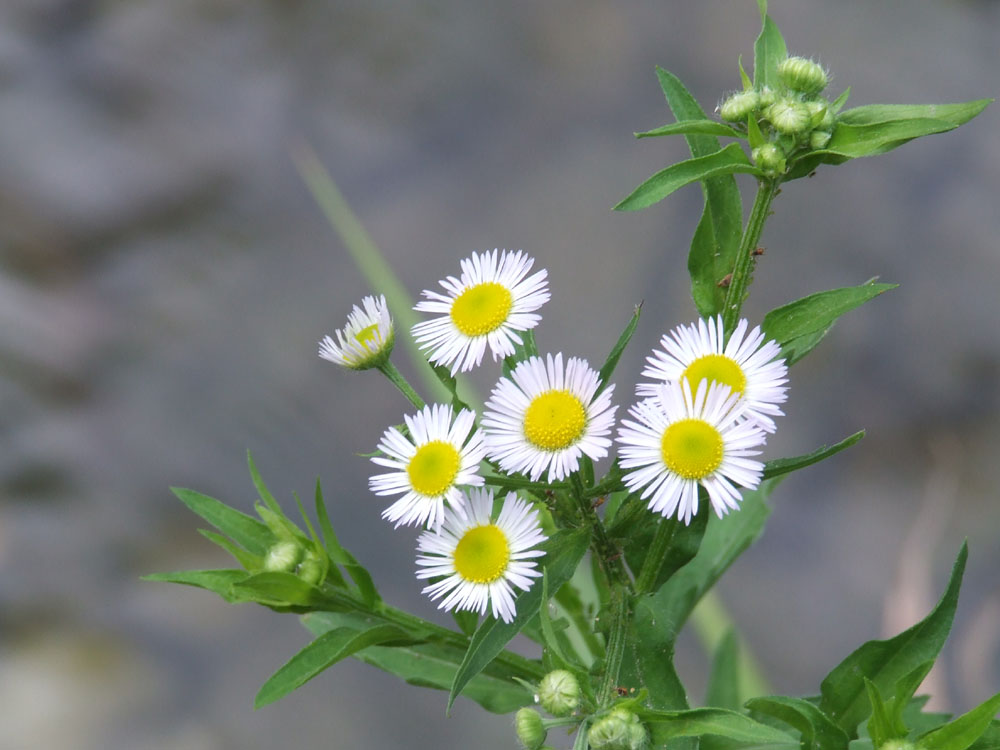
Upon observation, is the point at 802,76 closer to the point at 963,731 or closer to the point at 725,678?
the point at 963,731

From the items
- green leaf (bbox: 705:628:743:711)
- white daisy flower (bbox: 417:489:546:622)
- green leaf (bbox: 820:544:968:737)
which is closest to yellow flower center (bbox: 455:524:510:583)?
white daisy flower (bbox: 417:489:546:622)

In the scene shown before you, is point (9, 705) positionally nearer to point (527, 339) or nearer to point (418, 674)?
point (418, 674)

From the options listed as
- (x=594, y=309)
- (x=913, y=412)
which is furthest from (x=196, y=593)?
(x=913, y=412)

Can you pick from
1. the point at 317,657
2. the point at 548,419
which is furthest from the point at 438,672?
the point at 548,419

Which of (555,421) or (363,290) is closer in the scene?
(555,421)

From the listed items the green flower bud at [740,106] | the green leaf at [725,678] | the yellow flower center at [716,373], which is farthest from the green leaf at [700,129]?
the green leaf at [725,678]

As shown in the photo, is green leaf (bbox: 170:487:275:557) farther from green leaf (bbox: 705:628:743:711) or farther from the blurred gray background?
the blurred gray background

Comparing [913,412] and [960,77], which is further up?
[960,77]
